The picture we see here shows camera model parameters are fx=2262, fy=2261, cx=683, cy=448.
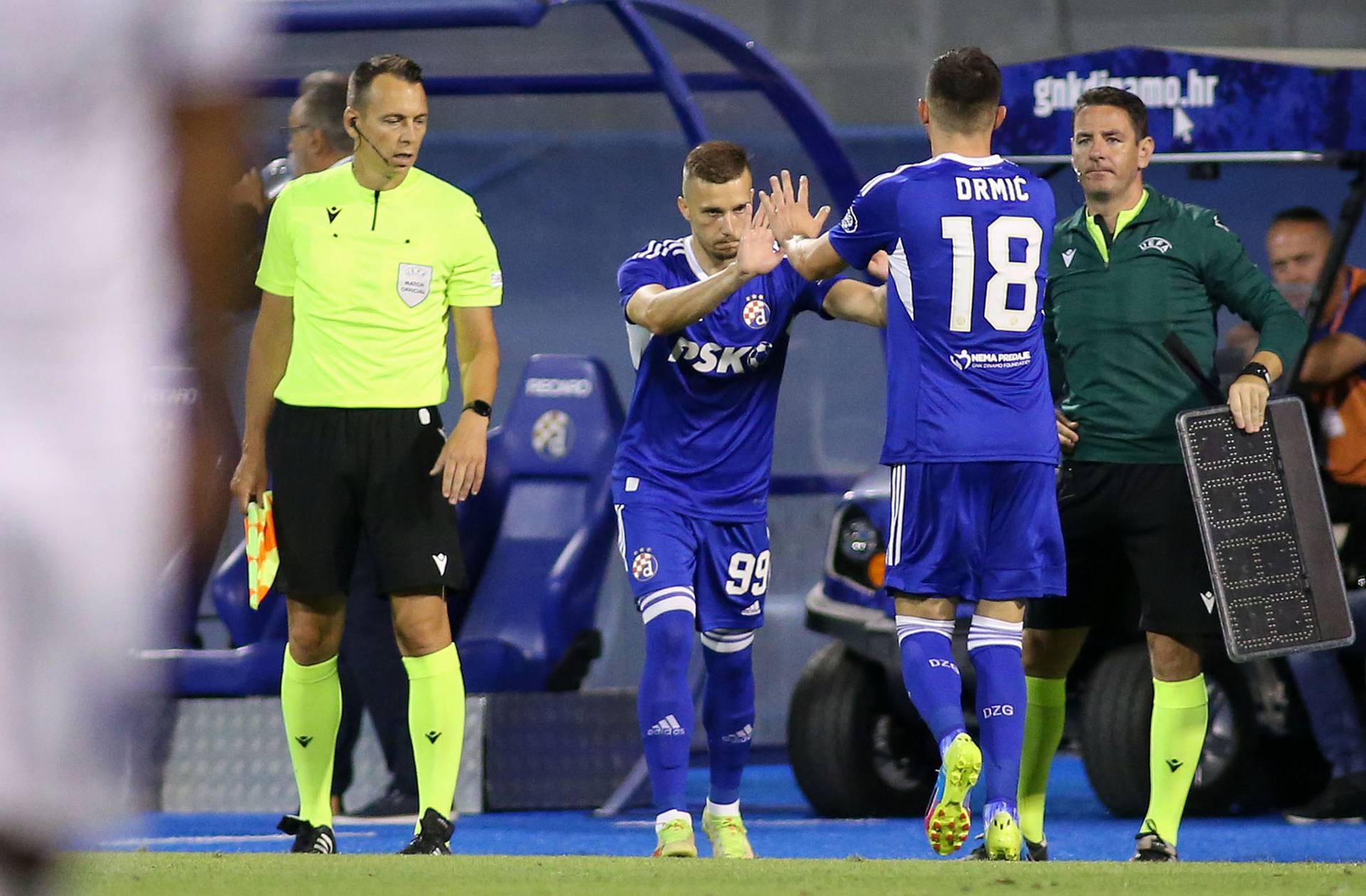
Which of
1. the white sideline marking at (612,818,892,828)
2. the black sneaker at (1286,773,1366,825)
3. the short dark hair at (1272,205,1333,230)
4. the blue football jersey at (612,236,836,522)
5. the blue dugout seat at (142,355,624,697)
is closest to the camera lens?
the blue football jersey at (612,236,836,522)

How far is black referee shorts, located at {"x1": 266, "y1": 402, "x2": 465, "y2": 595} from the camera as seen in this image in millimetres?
5910

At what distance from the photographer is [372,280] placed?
5.98m

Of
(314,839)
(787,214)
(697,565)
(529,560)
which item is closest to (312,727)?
(314,839)

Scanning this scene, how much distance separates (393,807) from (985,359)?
3.73 metres

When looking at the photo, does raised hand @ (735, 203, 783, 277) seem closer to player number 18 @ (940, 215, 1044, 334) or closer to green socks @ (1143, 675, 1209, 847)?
player number 18 @ (940, 215, 1044, 334)

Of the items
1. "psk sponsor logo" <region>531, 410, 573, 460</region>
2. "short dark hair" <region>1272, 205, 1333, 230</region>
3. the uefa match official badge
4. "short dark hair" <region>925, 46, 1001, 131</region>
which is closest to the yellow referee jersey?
the uefa match official badge

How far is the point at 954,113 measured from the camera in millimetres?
5391

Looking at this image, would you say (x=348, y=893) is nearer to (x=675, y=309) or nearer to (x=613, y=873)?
(x=613, y=873)

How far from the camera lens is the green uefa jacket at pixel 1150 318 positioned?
19.2ft

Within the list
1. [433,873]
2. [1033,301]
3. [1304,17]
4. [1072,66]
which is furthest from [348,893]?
[1304,17]

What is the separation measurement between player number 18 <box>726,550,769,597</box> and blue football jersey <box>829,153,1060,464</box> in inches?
29.7

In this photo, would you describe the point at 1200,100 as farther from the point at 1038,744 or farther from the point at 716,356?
the point at 1038,744

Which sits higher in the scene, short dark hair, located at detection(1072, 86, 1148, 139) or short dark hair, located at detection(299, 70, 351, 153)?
short dark hair, located at detection(299, 70, 351, 153)

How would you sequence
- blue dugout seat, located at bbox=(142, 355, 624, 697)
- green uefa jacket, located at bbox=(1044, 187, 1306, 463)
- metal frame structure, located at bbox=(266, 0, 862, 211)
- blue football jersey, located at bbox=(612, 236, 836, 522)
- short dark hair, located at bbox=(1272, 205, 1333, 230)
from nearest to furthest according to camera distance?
green uefa jacket, located at bbox=(1044, 187, 1306, 463), blue football jersey, located at bbox=(612, 236, 836, 522), metal frame structure, located at bbox=(266, 0, 862, 211), short dark hair, located at bbox=(1272, 205, 1333, 230), blue dugout seat, located at bbox=(142, 355, 624, 697)
